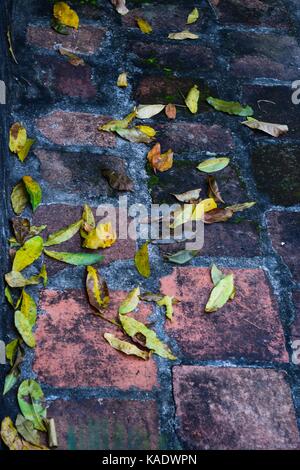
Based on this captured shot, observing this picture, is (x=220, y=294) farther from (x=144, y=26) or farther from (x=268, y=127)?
(x=144, y=26)

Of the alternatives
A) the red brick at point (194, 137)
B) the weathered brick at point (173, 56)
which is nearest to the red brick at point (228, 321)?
the red brick at point (194, 137)

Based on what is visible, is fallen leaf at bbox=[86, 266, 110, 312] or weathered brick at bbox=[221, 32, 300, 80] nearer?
fallen leaf at bbox=[86, 266, 110, 312]

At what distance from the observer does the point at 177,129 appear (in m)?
1.96

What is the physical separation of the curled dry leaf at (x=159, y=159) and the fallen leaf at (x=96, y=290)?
1.32 ft

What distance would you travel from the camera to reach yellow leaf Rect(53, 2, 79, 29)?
2.25m

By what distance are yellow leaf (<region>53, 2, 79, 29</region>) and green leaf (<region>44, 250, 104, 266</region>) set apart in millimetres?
988

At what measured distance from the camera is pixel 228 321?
1.51m

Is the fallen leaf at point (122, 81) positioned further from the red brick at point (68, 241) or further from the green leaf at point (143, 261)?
the green leaf at point (143, 261)

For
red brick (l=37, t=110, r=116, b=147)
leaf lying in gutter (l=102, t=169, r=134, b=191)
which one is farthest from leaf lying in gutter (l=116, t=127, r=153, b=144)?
leaf lying in gutter (l=102, t=169, r=134, b=191)

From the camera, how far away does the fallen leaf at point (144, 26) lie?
228 centimetres

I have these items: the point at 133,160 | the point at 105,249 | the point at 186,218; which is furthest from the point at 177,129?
the point at 105,249

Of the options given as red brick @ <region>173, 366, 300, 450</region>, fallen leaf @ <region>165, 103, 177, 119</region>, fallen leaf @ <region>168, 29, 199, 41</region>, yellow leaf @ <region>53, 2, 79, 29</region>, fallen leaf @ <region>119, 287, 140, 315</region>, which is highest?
yellow leaf @ <region>53, 2, 79, 29</region>

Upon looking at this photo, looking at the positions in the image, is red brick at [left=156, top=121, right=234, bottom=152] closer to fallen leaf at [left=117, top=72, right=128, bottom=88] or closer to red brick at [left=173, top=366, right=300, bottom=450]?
fallen leaf at [left=117, top=72, right=128, bottom=88]

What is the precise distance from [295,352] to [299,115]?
2.85ft
